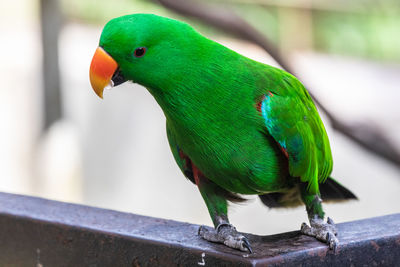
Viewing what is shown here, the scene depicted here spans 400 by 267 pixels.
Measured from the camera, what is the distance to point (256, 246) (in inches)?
63.2

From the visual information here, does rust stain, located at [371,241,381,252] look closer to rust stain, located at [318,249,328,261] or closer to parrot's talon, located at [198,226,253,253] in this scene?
rust stain, located at [318,249,328,261]

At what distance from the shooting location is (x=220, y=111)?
5.16 ft

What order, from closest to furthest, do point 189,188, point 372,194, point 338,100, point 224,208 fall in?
point 224,208, point 372,194, point 189,188, point 338,100

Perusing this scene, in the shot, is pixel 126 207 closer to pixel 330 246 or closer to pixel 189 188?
pixel 189 188

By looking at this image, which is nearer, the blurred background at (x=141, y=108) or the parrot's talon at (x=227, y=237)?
the parrot's talon at (x=227, y=237)

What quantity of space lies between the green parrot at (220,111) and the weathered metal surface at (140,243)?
6cm

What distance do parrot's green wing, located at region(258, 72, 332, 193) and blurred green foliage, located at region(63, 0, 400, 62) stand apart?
159 inches

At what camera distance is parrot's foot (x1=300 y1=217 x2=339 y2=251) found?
64.1 inches

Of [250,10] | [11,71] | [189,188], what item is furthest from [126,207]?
[250,10]

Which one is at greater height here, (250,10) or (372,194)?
(250,10)

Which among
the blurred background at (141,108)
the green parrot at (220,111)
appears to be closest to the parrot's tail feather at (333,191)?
the green parrot at (220,111)

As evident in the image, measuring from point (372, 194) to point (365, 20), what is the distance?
6.85 ft

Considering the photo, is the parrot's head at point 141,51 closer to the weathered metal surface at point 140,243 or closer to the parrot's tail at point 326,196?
the weathered metal surface at point 140,243

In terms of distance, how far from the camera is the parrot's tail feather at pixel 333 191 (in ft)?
6.72
